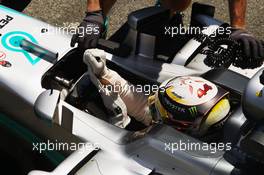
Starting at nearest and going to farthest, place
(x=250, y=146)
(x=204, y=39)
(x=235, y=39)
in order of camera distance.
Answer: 1. (x=250, y=146)
2. (x=235, y=39)
3. (x=204, y=39)

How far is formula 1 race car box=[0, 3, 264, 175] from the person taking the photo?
2471mm

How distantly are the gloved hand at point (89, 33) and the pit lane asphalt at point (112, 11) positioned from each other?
153cm

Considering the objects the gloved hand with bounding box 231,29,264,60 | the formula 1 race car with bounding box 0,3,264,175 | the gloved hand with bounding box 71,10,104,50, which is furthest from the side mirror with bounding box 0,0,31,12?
the gloved hand with bounding box 231,29,264,60

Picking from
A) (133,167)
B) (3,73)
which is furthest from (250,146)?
(3,73)

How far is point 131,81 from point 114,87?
1.00 feet

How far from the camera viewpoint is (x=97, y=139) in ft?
8.96

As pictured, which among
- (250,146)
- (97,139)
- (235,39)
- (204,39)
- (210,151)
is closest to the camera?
(250,146)

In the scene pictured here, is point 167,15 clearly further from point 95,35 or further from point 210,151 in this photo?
point 210,151

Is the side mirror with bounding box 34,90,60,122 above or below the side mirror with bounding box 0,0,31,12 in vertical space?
above

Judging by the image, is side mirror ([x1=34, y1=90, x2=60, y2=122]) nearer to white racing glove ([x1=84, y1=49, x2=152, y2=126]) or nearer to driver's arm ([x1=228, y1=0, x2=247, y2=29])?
white racing glove ([x1=84, y1=49, x2=152, y2=126])

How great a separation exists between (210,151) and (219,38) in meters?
1.14

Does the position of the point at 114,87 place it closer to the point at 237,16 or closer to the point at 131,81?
the point at 131,81

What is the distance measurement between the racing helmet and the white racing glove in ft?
1.18

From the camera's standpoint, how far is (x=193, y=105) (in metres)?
2.56
